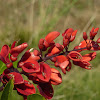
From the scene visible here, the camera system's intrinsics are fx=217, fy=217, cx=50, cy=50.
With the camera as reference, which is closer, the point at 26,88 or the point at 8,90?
the point at 8,90

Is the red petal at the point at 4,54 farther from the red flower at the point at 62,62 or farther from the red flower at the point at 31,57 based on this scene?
the red flower at the point at 62,62

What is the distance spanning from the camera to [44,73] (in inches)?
28.4

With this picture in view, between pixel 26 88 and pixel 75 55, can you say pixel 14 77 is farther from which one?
pixel 75 55

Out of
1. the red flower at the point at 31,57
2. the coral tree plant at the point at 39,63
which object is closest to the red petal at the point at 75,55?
the coral tree plant at the point at 39,63

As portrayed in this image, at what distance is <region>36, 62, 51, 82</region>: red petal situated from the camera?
0.71m

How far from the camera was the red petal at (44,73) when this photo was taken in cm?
71

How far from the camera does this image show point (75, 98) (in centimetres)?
252

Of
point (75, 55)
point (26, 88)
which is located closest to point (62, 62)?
point (75, 55)

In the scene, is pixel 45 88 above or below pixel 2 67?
below

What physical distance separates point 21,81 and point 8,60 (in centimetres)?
10

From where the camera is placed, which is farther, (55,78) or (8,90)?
(55,78)

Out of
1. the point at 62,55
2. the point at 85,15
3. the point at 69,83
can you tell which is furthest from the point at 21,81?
the point at 85,15

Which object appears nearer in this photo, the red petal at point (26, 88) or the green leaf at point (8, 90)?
the green leaf at point (8, 90)

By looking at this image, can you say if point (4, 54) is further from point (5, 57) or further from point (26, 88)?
point (26, 88)
